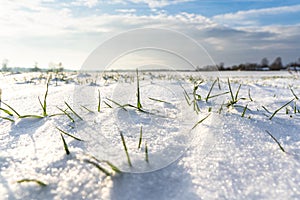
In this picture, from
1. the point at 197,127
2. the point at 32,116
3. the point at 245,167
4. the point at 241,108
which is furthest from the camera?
the point at 241,108

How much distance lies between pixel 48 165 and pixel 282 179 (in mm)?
723

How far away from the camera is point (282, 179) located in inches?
28.5

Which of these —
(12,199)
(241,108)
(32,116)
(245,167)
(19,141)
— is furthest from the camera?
(241,108)

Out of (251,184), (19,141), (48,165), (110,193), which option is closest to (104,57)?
(19,141)

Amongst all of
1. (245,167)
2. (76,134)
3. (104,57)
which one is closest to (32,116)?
(76,134)

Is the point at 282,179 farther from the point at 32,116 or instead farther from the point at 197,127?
the point at 32,116

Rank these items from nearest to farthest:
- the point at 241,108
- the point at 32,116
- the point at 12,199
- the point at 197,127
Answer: the point at 12,199 → the point at 197,127 → the point at 32,116 → the point at 241,108

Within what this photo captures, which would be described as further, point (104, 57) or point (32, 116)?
point (104, 57)

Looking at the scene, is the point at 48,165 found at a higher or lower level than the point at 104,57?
lower

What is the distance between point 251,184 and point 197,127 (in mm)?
410

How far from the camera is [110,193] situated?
68 centimetres

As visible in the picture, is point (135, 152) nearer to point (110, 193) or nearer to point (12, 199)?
point (110, 193)

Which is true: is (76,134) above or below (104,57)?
below

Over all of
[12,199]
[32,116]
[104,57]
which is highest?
[104,57]
